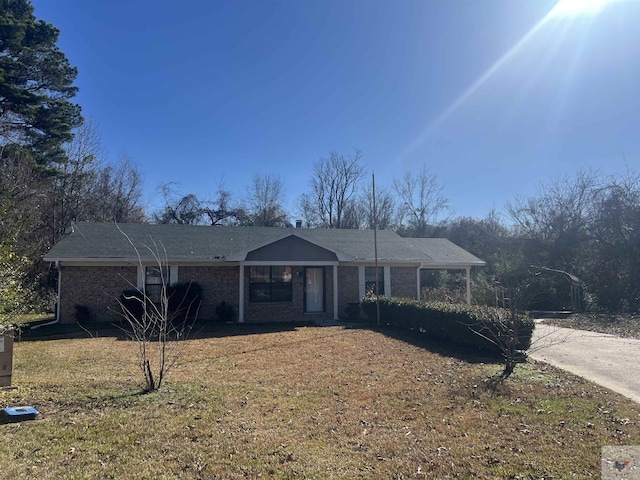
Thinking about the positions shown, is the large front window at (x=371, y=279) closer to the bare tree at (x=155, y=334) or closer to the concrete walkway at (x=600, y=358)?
the concrete walkway at (x=600, y=358)

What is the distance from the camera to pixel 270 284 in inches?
678

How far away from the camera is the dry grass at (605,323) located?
48.5 ft

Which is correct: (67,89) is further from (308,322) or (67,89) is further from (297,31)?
(308,322)

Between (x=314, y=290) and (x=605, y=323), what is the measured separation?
477 inches

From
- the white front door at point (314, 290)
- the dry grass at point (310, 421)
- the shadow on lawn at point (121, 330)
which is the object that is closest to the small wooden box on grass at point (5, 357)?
the dry grass at point (310, 421)

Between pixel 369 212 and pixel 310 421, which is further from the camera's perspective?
pixel 369 212

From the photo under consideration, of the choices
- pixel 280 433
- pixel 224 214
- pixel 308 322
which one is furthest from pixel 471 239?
pixel 280 433

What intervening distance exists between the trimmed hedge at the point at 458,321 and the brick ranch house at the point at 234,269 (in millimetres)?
3276

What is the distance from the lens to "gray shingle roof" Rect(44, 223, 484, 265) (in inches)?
618

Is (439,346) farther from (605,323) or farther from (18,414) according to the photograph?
(605,323)

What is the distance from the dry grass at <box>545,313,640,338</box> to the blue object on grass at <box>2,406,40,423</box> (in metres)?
16.0

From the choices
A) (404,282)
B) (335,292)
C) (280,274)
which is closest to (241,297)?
(280,274)

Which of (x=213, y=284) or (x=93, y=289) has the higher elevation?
(x=213, y=284)

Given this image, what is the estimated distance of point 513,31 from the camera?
10586 millimetres
